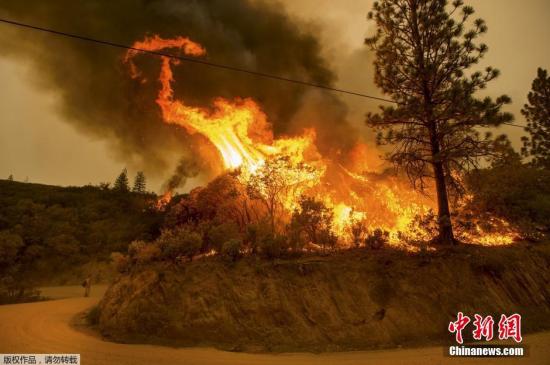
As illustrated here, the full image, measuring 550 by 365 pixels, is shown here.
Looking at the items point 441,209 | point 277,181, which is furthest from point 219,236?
point 441,209

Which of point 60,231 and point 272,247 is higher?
point 60,231

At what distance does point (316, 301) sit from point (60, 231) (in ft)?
131

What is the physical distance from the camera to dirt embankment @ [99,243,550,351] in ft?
32.3

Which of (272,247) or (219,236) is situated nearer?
(272,247)

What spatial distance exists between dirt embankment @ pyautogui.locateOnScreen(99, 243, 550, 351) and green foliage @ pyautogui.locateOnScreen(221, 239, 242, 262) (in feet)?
1.11

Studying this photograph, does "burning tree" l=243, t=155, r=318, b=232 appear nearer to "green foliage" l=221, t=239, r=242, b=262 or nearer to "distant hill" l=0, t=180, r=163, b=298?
"green foliage" l=221, t=239, r=242, b=262

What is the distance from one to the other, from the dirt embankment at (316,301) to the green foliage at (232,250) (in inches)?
13.3

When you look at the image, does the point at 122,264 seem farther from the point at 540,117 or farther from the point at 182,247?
the point at 540,117

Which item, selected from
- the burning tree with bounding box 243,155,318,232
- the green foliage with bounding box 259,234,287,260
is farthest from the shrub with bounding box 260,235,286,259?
the burning tree with bounding box 243,155,318,232

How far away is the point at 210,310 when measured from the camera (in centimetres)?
1025

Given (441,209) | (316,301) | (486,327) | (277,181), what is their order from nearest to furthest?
(316,301) → (486,327) → (441,209) → (277,181)

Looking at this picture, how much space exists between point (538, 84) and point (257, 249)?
1612 inches

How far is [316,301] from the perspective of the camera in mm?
10562

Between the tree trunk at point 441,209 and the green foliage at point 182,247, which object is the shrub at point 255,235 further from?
the tree trunk at point 441,209
